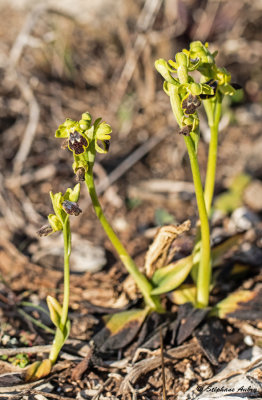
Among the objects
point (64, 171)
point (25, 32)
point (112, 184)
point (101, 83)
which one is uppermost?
point (25, 32)

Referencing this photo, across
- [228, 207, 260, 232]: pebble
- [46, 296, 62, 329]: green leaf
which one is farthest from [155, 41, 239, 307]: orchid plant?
[228, 207, 260, 232]: pebble

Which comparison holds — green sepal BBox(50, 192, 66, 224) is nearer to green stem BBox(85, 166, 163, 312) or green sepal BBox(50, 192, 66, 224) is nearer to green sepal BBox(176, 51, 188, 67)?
green stem BBox(85, 166, 163, 312)

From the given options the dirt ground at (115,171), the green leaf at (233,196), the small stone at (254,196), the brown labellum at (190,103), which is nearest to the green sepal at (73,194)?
the brown labellum at (190,103)

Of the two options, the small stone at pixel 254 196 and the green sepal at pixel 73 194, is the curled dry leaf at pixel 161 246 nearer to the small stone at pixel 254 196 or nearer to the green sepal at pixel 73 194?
the green sepal at pixel 73 194

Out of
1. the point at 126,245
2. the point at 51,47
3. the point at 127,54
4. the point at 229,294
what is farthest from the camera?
the point at 51,47

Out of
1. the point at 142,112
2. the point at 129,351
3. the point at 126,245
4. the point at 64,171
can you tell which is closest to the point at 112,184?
the point at 64,171

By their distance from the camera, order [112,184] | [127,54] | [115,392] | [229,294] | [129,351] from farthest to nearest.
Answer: [127,54] < [112,184] < [229,294] < [129,351] < [115,392]

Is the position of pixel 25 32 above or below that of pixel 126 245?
above

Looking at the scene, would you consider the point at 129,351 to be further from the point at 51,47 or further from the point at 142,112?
the point at 51,47
